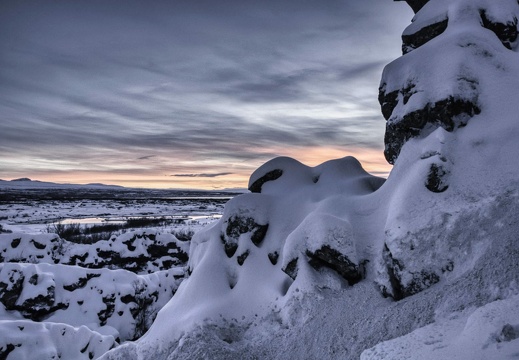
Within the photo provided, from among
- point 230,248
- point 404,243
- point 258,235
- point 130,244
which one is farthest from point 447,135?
point 130,244

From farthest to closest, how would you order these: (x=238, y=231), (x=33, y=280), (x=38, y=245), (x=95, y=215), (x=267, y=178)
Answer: (x=95, y=215)
(x=38, y=245)
(x=33, y=280)
(x=267, y=178)
(x=238, y=231)

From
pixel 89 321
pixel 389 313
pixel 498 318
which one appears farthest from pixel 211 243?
pixel 89 321

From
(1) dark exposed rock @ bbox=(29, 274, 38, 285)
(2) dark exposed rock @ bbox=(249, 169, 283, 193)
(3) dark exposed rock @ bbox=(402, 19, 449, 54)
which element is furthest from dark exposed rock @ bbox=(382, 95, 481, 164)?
(1) dark exposed rock @ bbox=(29, 274, 38, 285)

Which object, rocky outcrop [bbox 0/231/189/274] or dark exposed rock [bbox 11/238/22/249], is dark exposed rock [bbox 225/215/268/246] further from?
dark exposed rock [bbox 11/238/22/249]

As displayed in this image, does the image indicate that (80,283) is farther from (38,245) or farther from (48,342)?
(38,245)

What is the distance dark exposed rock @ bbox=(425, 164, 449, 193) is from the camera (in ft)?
12.3

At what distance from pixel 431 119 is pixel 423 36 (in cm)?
203

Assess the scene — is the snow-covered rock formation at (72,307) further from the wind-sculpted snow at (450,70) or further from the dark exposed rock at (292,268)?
the wind-sculpted snow at (450,70)

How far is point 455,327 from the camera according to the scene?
8.75ft

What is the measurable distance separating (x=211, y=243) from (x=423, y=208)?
11.7ft

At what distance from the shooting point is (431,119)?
4.35 m

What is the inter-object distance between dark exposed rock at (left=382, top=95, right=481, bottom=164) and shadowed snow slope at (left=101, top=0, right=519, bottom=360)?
0.05 feet

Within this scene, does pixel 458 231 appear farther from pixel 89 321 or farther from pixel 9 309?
pixel 9 309

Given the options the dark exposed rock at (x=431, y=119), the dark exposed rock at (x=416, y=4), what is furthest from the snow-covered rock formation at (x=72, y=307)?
the dark exposed rock at (x=416, y=4)
